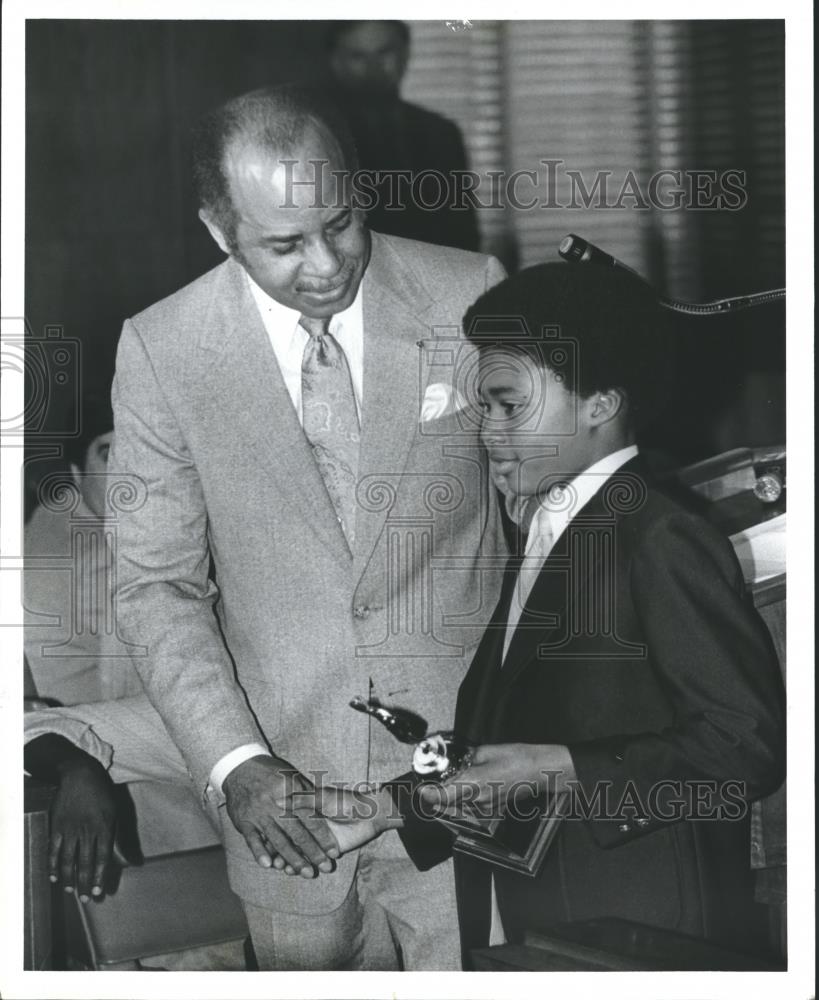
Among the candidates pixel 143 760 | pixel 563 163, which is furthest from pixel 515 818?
pixel 563 163

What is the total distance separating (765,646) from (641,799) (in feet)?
1.09

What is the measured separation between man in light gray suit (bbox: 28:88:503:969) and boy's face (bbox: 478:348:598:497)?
0.04 meters

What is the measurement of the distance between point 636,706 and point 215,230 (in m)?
1.07

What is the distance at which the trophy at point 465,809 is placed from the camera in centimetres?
194

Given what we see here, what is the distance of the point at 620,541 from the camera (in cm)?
192

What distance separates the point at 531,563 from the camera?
76.6 inches

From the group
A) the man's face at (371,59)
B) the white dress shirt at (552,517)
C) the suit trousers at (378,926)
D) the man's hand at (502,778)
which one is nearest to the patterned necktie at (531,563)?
the white dress shirt at (552,517)

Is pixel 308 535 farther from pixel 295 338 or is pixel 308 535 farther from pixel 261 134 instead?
pixel 261 134

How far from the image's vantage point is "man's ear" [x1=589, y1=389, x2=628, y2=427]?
1.94m

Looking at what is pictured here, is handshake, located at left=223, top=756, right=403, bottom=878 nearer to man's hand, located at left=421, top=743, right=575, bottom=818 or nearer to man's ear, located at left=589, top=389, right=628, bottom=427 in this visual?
man's hand, located at left=421, top=743, right=575, bottom=818

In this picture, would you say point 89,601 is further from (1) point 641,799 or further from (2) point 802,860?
(2) point 802,860

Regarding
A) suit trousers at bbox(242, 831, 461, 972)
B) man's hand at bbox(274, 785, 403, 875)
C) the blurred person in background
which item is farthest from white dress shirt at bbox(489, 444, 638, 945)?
the blurred person in background

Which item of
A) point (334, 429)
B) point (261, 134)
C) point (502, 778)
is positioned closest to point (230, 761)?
point (502, 778)

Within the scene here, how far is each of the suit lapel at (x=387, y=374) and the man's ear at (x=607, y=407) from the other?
0.97 feet
